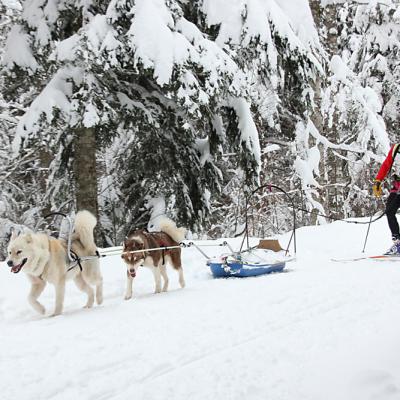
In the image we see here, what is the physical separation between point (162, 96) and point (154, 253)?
3751 millimetres

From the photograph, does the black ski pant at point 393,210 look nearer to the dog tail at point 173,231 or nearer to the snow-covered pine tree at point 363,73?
the dog tail at point 173,231

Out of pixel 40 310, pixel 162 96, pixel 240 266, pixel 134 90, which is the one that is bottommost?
pixel 40 310

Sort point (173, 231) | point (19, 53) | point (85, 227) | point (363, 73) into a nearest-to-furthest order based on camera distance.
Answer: point (85, 227) < point (173, 231) < point (19, 53) < point (363, 73)

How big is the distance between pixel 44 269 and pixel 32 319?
2.04ft

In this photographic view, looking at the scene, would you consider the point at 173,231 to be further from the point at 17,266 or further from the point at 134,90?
the point at 134,90

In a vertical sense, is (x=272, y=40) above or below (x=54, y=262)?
above

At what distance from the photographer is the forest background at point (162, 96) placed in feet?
24.5

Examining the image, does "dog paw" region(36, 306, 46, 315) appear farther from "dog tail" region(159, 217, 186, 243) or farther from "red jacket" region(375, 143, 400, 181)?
"red jacket" region(375, 143, 400, 181)

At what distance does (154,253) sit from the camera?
7.04 m

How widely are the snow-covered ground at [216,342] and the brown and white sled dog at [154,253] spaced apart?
319mm

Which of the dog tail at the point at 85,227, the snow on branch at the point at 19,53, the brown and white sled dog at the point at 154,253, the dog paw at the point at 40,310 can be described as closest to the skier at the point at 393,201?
the brown and white sled dog at the point at 154,253

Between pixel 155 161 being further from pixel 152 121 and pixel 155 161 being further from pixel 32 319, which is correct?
pixel 32 319

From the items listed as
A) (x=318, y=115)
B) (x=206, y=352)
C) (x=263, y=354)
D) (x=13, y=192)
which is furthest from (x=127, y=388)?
(x=13, y=192)

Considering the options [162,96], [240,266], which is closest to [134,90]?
[162,96]
